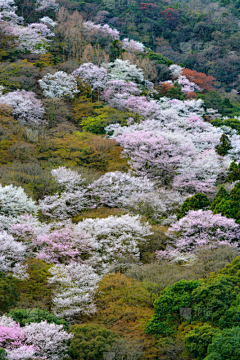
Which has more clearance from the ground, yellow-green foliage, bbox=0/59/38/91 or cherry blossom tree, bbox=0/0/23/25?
cherry blossom tree, bbox=0/0/23/25

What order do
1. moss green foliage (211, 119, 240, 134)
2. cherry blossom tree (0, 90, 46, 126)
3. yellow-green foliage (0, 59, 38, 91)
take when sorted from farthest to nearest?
moss green foliage (211, 119, 240, 134)
yellow-green foliage (0, 59, 38, 91)
cherry blossom tree (0, 90, 46, 126)

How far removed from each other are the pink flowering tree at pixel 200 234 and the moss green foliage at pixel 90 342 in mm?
6906

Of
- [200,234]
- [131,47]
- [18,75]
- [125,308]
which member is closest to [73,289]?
[125,308]

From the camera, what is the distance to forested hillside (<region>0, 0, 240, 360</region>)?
497 inches

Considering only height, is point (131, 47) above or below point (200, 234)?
below

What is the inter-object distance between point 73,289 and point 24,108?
23.2 metres

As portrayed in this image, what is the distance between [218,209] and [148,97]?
2458cm

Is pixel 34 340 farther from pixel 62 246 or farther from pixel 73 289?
pixel 62 246

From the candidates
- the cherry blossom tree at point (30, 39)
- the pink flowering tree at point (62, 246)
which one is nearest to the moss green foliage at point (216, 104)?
the cherry blossom tree at point (30, 39)

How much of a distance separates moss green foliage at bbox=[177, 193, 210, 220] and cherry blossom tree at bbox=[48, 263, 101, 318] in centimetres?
773

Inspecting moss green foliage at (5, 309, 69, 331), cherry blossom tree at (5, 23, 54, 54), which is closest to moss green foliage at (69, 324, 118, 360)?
moss green foliage at (5, 309, 69, 331)

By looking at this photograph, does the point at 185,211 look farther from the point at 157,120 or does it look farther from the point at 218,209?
the point at 157,120

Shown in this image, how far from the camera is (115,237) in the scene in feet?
61.1

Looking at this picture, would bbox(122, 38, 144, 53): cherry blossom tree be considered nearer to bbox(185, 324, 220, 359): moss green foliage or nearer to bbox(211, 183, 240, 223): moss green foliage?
bbox(211, 183, 240, 223): moss green foliage
